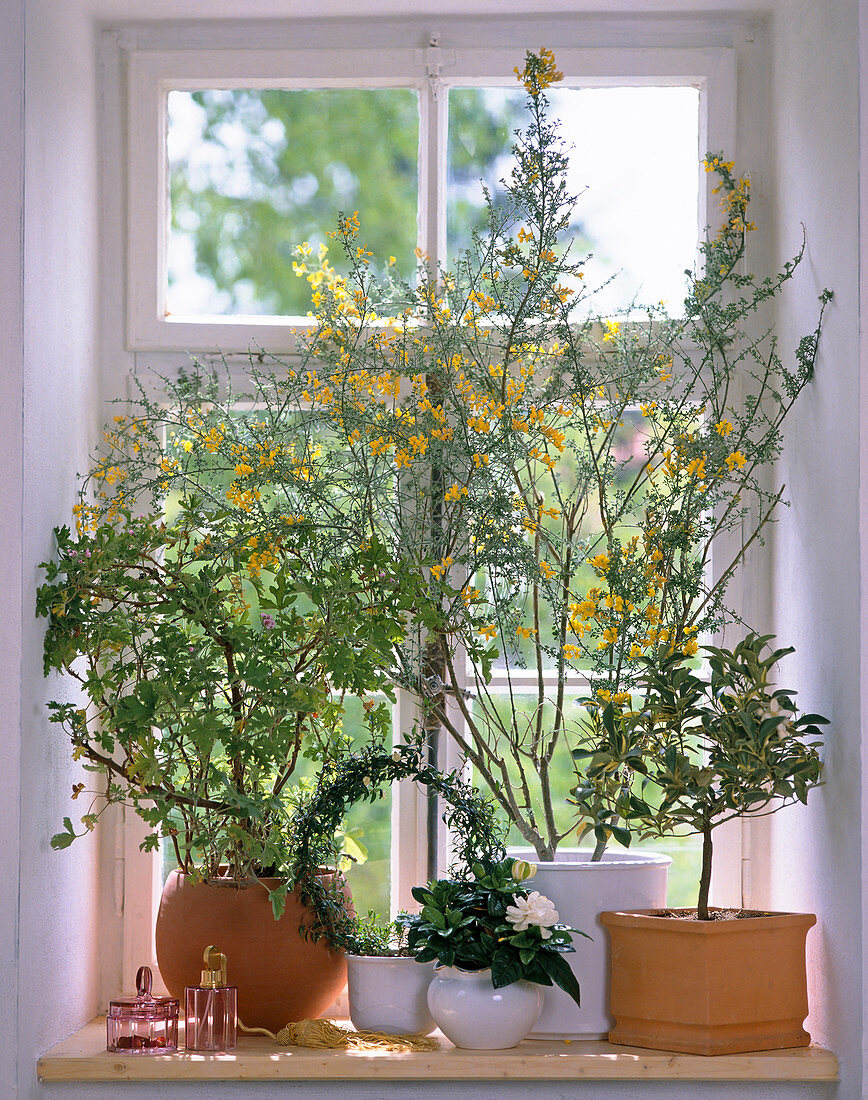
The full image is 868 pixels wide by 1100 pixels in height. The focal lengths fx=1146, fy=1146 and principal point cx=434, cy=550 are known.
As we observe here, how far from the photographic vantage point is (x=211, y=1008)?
196 cm

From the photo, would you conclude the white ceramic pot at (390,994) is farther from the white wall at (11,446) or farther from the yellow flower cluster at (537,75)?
the yellow flower cluster at (537,75)

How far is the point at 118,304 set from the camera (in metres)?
2.41

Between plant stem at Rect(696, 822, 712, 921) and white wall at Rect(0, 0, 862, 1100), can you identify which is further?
plant stem at Rect(696, 822, 712, 921)

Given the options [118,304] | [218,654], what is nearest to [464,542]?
[218,654]

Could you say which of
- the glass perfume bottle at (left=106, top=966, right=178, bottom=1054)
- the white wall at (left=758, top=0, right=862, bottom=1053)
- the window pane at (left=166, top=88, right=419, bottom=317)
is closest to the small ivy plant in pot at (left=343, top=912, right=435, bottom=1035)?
the glass perfume bottle at (left=106, top=966, right=178, bottom=1054)

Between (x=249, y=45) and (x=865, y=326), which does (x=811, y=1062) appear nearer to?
(x=865, y=326)

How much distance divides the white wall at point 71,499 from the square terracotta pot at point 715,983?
75 millimetres

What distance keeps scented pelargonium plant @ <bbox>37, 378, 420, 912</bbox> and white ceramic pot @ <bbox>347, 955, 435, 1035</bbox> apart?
0.75 feet

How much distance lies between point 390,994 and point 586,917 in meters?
0.38

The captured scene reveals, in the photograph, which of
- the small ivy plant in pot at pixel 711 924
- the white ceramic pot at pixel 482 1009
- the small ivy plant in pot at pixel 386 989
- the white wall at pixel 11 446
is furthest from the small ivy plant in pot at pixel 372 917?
the white wall at pixel 11 446

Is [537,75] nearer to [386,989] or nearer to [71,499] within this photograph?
[71,499]

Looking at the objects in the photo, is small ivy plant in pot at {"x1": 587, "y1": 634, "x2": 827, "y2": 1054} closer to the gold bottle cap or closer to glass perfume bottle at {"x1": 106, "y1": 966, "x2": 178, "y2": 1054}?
the gold bottle cap

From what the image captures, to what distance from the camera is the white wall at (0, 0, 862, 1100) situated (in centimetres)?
188

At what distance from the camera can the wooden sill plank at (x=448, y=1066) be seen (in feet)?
6.19
